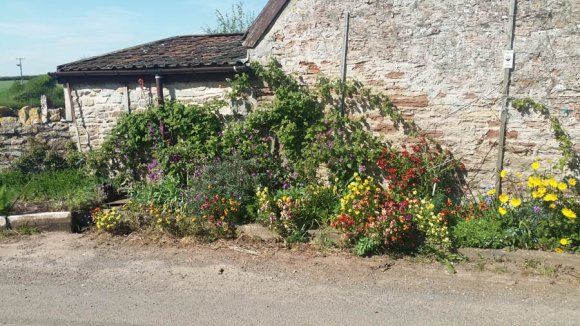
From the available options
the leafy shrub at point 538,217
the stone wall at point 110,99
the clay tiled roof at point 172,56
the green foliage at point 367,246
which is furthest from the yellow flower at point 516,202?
the stone wall at point 110,99

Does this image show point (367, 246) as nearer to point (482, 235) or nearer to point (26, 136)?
point (482, 235)

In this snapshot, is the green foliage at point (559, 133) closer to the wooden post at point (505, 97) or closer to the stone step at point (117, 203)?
the wooden post at point (505, 97)

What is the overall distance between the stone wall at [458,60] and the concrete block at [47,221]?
12.9ft

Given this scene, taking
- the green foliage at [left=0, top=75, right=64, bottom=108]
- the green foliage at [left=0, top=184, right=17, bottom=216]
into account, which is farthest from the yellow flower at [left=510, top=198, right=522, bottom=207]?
the green foliage at [left=0, top=75, right=64, bottom=108]

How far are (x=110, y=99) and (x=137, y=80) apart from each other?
643mm

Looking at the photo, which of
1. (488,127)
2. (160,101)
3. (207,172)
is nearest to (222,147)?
(207,172)

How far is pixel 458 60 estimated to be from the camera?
21.3 feet

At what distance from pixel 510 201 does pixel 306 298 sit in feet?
10.3

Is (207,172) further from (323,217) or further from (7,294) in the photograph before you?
(7,294)

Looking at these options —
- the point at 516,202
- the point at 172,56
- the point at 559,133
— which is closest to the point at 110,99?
the point at 172,56

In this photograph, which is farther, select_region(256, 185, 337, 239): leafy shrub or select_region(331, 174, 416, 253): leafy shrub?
select_region(256, 185, 337, 239): leafy shrub

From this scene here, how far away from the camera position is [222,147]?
7477 millimetres

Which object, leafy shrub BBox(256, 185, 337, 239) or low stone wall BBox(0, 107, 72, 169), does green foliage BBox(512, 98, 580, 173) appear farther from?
low stone wall BBox(0, 107, 72, 169)

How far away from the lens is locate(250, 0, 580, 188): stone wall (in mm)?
6145
